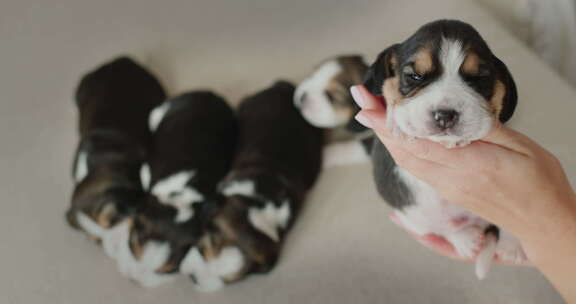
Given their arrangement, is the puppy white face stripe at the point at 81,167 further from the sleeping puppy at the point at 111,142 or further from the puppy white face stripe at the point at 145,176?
the puppy white face stripe at the point at 145,176

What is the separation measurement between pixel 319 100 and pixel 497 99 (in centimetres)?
144

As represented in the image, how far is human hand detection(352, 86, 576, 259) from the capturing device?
4.09 ft

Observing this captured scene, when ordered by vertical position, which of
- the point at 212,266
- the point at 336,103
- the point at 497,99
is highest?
the point at 497,99

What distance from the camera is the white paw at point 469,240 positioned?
1544mm

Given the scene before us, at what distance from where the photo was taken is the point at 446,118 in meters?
1.04

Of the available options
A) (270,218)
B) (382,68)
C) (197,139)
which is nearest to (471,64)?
(382,68)

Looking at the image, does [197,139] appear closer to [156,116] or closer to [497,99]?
[156,116]

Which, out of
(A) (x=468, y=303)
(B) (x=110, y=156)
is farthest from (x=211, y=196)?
(A) (x=468, y=303)

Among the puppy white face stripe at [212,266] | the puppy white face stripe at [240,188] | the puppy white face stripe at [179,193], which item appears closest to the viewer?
the puppy white face stripe at [212,266]

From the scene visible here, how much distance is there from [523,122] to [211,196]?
1404mm

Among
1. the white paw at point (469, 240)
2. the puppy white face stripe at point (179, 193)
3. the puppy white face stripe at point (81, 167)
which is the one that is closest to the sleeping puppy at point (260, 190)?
the puppy white face stripe at point (179, 193)

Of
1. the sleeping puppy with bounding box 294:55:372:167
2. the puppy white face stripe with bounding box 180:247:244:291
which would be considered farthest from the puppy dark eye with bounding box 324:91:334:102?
the puppy white face stripe with bounding box 180:247:244:291

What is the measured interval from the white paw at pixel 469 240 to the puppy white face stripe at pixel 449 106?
1.77 ft

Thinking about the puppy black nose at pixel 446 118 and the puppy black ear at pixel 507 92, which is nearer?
the puppy black nose at pixel 446 118
